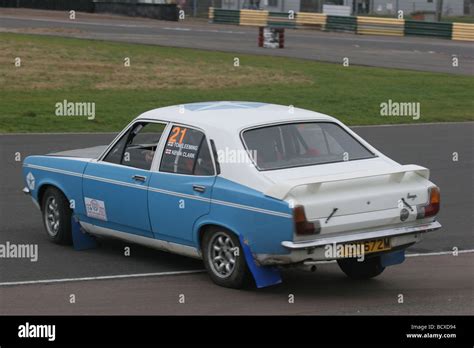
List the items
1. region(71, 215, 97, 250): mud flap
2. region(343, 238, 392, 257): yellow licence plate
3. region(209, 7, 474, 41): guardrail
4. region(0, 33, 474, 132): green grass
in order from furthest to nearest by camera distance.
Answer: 1. region(209, 7, 474, 41): guardrail
2. region(0, 33, 474, 132): green grass
3. region(71, 215, 97, 250): mud flap
4. region(343, 238, 392, 257): yellow licence plate

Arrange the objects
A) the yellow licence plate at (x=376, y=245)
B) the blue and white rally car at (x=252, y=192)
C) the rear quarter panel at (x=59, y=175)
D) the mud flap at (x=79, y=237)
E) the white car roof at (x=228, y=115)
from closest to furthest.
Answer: the blue and white rally car at (x=252, y=192), the yellow licence plate at (x=376, y=245), the white car roof at (x=228, y=115), the rear quarter panel at (x=59, y=175), the mud flap at (x=79, y=237)

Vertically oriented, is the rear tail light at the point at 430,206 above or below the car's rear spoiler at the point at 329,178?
below

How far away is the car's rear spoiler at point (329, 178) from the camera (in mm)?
8469

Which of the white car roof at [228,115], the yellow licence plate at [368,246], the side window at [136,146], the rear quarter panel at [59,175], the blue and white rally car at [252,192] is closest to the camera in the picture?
the blue and white rally car at [252,192]

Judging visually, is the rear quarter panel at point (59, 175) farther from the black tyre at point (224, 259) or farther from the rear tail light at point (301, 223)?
the rear tail light at point (301, 223)

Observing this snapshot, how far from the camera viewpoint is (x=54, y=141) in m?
19.2

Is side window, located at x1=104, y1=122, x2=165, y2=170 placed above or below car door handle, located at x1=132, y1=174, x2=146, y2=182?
above

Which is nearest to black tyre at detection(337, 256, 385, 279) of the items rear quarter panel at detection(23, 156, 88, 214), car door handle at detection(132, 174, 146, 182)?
car door handle at detection(132, 174, 146, 182)

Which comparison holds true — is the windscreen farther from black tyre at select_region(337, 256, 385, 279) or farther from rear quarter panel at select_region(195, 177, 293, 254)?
black tyre at select_region(337, 256, 385, 279)

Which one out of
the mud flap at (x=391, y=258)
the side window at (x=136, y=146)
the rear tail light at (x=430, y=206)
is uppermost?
the side window at (x=136, y=146)

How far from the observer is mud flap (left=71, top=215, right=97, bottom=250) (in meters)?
10.7

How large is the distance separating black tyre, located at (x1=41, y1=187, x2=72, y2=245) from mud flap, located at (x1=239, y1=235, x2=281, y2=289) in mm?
2761

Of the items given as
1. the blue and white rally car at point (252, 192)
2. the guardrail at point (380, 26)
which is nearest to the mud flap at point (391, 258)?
the blue and white rally car at point (252, 192)

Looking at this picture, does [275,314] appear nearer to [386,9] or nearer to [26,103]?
[26,103]
